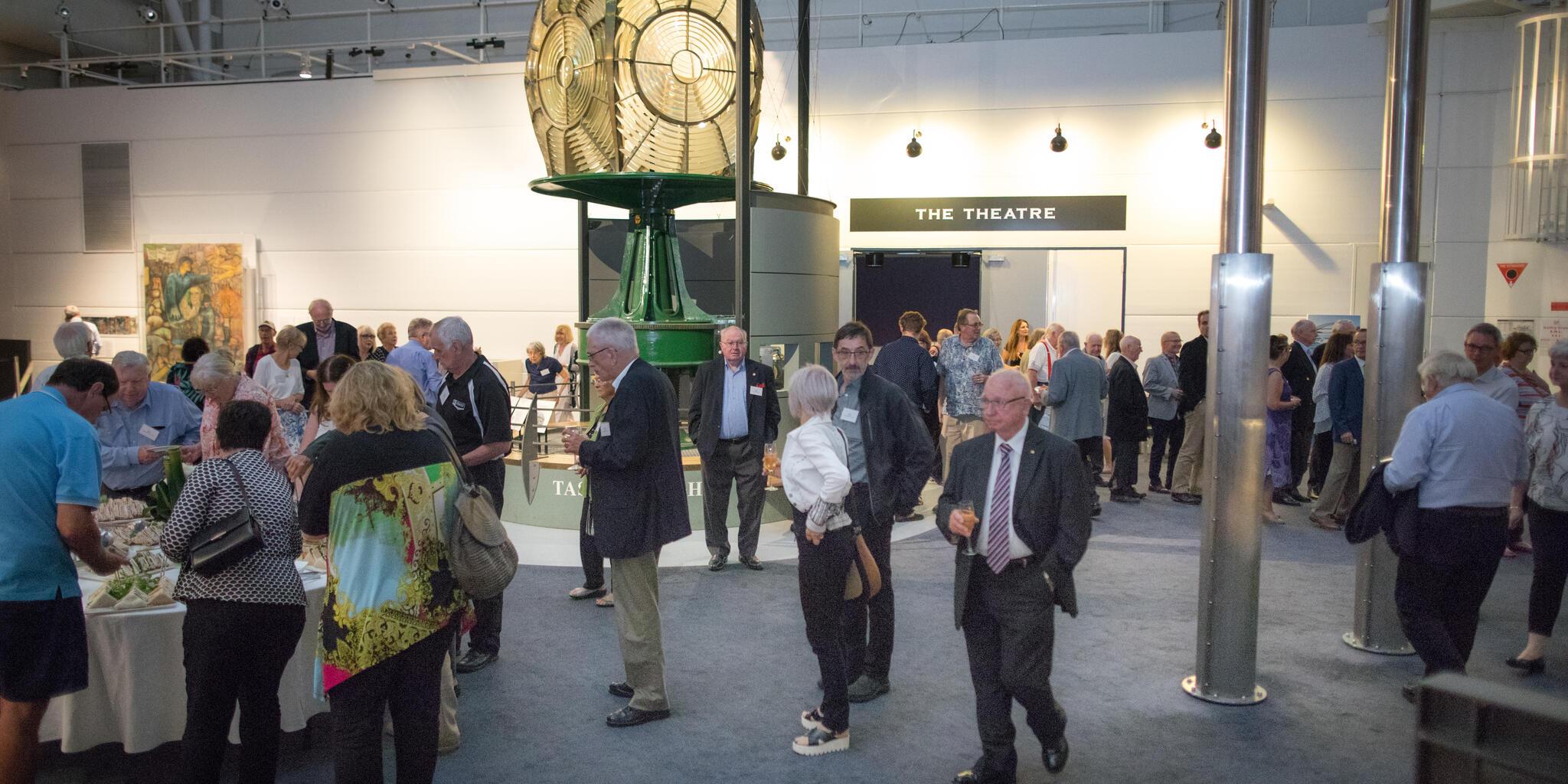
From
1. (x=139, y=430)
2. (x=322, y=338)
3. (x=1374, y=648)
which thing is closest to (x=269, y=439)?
(x=139, y=430)

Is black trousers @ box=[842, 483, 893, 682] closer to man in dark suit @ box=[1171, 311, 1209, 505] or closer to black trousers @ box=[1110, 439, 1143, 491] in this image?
black trousers @ box=[1110, 439, 1143, 491]

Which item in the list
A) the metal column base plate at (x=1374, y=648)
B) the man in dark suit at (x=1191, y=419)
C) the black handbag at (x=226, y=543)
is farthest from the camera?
the man in dark suit at (x=1191, y=419)

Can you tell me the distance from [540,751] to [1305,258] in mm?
12099

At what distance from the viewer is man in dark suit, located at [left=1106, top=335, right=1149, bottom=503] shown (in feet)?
34.3

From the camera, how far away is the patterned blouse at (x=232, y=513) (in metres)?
3.38

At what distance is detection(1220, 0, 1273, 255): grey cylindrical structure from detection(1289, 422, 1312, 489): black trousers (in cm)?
598

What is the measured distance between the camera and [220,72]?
59.0 ft

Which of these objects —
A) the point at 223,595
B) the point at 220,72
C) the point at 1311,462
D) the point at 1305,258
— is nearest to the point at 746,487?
the point at 223,595

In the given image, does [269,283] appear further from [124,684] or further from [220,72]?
[124,684]

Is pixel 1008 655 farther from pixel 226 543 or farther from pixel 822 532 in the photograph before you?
pixel 226 543

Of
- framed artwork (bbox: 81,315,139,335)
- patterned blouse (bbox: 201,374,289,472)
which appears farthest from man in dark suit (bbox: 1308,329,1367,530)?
framed artwork (bbox: 81,315,139,335)

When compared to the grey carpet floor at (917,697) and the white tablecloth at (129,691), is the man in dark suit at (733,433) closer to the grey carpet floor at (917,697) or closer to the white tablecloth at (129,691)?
the grey carpet floor at (917,697)

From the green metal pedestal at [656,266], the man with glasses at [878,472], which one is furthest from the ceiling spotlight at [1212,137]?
the man with glasses at [878,472]

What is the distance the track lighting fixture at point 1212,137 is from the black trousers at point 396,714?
12519 mm
